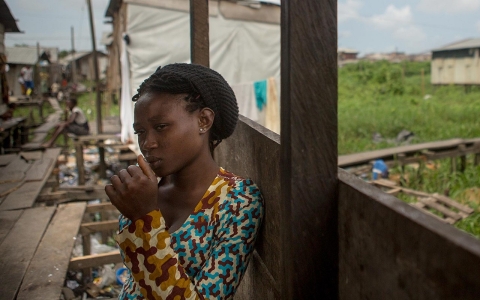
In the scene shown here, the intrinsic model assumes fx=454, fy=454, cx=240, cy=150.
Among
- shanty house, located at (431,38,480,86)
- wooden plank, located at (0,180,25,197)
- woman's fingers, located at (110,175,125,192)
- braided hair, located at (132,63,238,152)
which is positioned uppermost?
shanty house, located at (431,38,480,86)

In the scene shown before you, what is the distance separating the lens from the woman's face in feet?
4.65

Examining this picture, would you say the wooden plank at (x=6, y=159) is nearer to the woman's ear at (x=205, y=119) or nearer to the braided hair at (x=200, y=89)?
the braided hair at (x=200, y=89)

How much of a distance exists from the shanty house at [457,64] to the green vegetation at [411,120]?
132 cm

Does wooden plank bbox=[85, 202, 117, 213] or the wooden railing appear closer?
the wooden railing

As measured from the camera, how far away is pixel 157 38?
800 centimetres

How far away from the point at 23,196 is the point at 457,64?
26936 mm

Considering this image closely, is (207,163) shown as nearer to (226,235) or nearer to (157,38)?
(226,235)

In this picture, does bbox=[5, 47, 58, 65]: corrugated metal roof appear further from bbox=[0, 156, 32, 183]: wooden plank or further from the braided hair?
the braided hair

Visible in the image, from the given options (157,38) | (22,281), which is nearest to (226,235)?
(22,281)

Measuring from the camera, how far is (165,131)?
1416 millimetres

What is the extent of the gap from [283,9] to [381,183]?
5.86m

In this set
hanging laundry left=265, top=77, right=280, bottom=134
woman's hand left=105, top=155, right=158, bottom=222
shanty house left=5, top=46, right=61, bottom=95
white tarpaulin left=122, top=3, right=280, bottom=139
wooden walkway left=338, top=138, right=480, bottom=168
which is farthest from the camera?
shanty house left=5, top=46, right=61, bottom=95

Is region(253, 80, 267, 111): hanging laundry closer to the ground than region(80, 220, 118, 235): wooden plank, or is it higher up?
higher up

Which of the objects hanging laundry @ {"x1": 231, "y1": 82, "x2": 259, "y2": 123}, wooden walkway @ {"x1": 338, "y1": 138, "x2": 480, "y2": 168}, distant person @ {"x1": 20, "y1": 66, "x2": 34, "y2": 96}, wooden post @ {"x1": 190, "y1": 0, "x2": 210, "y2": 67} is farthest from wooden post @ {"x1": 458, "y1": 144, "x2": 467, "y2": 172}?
distant person @ {"x1": 20, "y1": 66, "x2": 34, "y2": 96}
